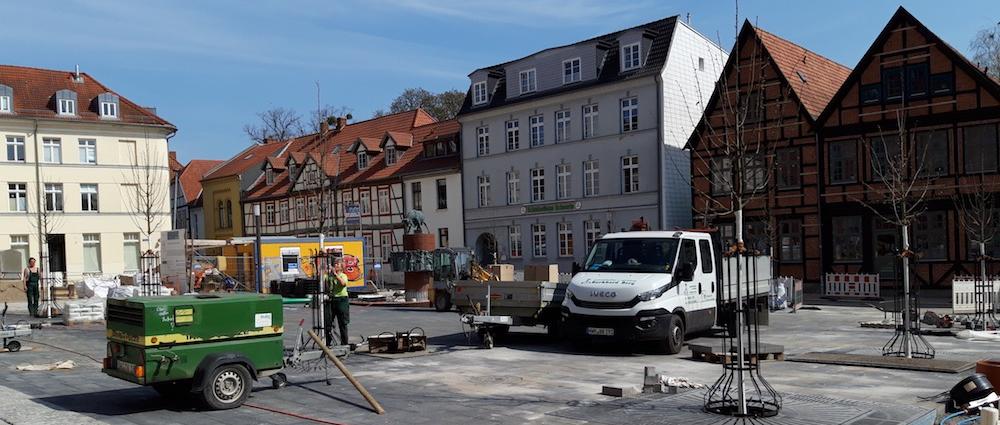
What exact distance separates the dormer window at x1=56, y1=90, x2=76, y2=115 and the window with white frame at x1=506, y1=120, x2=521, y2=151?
25075 millimetres

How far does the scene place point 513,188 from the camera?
45.2 meters

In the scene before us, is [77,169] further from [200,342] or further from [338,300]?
[200,342]

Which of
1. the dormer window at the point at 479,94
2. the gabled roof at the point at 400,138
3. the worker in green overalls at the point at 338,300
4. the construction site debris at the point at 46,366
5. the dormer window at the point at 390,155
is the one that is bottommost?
the construction site debris at the point at 46,366

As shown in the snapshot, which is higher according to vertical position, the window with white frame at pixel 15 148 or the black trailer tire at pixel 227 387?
the window with white frame at pixel 15 148

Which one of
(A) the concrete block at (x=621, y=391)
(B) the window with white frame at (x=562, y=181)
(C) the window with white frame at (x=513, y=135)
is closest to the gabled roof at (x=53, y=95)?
(C) the window with white frame at (x=513, y=135)

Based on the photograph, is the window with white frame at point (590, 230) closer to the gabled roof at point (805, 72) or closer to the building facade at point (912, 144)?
the building facade at point (912, 144)

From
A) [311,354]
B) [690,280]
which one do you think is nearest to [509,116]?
[690,280]

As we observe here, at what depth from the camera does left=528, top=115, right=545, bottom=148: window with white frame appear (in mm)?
43656

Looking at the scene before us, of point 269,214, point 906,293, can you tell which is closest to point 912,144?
point 906,293

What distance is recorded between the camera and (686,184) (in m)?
39.3

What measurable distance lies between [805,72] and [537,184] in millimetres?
13419

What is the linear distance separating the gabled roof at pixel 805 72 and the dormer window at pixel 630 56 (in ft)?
17.2

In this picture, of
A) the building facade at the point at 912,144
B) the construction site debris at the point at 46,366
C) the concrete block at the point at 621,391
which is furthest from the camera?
the building facade at the point at 912,144

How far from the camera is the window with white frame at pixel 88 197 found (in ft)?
166
